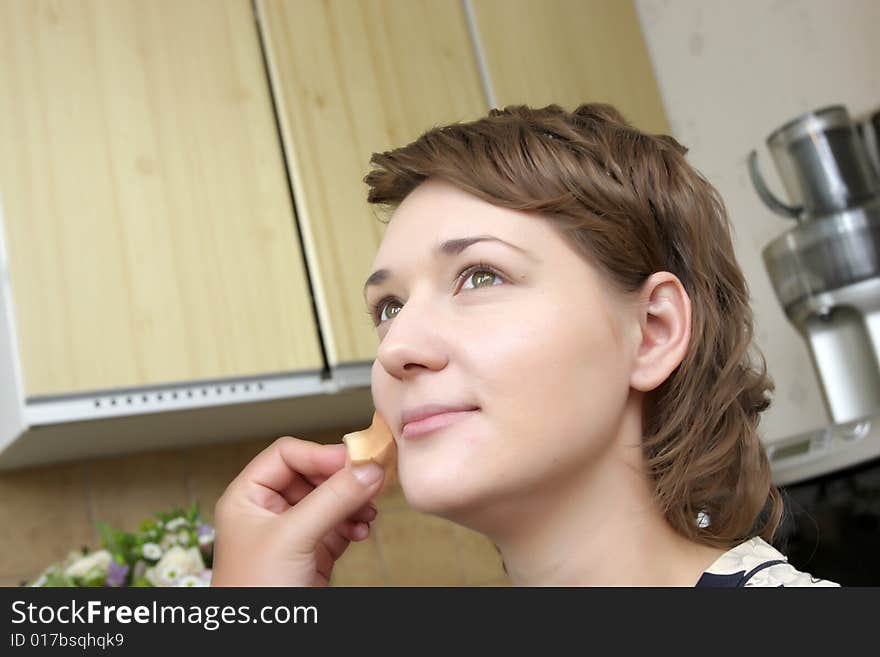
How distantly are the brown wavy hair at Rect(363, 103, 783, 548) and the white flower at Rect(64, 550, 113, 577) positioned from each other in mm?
822

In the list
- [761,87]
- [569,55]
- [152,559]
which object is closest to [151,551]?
[152,559]

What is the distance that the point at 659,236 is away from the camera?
0.79 meters

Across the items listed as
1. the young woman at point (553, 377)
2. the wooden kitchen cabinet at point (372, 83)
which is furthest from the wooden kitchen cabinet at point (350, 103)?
the young woman at point (553, 377)

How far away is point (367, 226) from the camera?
169 centimetres

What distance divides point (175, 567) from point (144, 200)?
Answer: 1.77 ft

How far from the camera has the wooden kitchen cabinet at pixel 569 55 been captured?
1.95 metres

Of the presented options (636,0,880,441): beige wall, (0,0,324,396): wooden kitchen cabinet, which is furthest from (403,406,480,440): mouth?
(636,0,880,441): beige wall

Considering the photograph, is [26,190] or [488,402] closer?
[488,402]

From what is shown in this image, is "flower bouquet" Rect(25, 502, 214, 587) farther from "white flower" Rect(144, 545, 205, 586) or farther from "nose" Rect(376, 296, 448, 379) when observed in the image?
"nose" Rect(376, 296, 448, 379)

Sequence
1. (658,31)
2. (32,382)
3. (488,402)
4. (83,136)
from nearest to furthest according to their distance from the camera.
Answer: (488,402) → (32,382) → (83,136) → (658,31)

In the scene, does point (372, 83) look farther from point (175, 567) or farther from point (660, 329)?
point (660, 329)

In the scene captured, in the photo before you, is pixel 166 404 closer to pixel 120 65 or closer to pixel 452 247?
pixel 120 65

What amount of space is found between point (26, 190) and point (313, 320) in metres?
0.46
